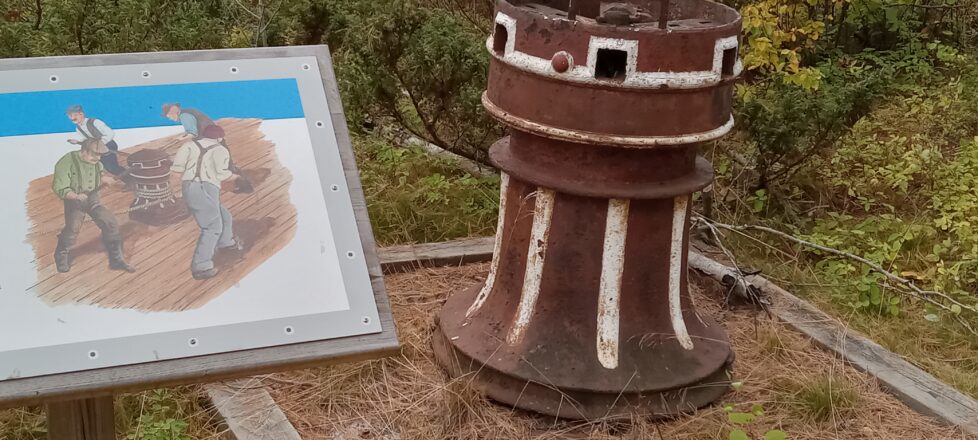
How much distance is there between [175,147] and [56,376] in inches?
20.9

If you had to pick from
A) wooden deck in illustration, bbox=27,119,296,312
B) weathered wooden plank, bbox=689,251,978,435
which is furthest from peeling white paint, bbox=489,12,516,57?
weathered wooden plank, bbox=689,251,978,435

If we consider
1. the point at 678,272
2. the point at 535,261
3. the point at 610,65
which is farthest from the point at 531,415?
the point at 610,65

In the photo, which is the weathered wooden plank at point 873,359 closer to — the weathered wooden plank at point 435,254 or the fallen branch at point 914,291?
the fallen branch at point 914,291

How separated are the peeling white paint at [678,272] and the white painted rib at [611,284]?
0.64 ft

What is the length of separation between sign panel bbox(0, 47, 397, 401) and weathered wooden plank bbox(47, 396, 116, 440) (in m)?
0.35

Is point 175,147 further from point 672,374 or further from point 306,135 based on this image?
point 672,374

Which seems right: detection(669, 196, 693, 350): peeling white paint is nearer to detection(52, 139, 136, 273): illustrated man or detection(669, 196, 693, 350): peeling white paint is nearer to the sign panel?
the sign panel

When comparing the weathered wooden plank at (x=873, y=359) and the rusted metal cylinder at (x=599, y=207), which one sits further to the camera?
the weathered wooden plank at (x=873, y=359)

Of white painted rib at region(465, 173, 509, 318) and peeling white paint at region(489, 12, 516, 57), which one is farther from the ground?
peeling white paint at region(489, 12, 516, 57)

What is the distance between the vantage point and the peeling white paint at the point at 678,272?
2943 millimetres

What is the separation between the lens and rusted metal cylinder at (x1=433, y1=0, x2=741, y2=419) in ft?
8.61

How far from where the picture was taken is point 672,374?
9.76ft

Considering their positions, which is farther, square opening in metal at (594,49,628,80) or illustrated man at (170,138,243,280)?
square opening in metal at (594,49,628,80)

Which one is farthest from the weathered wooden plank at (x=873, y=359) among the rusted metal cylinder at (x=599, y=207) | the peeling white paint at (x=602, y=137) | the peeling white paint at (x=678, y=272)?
the peeling white paint at (x=602, y=137)
